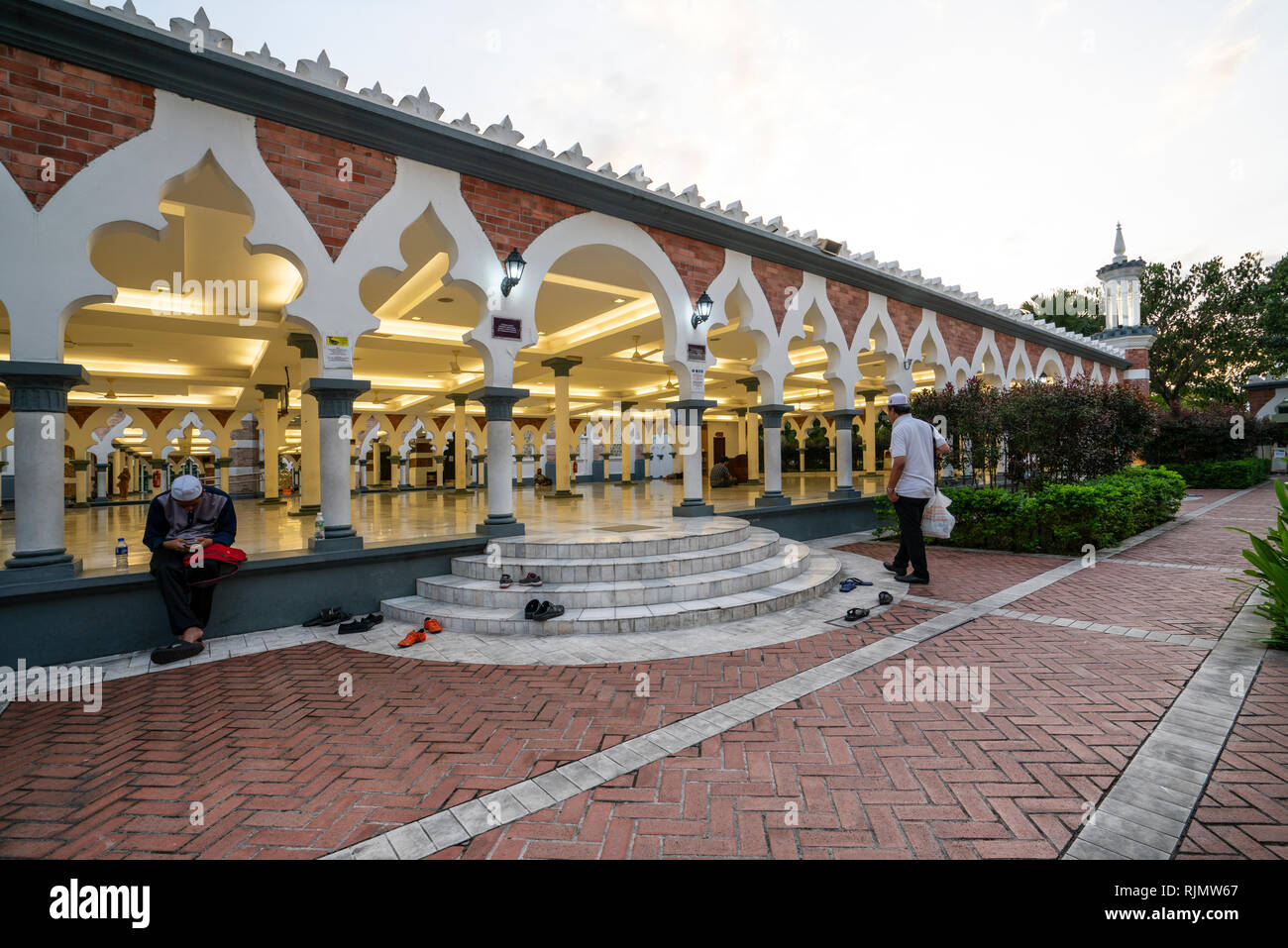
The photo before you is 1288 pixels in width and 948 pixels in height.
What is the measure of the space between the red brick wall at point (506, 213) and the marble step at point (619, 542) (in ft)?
11.8

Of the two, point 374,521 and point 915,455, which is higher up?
point 915,455

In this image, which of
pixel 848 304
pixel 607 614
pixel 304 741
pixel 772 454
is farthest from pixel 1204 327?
pixel 304 741

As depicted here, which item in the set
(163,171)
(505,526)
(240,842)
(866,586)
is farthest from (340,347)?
(866,586)

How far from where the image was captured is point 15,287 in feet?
14.7

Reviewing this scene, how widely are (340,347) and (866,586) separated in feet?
21.1

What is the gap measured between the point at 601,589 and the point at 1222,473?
2542 centimetres

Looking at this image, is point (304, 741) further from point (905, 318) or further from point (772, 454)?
point (905, 318)

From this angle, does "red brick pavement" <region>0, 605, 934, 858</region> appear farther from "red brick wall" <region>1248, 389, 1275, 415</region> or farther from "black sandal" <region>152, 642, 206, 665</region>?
"red brick wall" <region>1248, 389, 1275, 415</region>

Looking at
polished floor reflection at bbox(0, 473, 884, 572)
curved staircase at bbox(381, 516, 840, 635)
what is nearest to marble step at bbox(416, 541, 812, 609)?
curved staircase at bbox(381, 516, 840, 635)

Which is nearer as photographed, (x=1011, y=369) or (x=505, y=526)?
(x=505, y=526)

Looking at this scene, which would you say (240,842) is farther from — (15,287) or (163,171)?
(163,171)

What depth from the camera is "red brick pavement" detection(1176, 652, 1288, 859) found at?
81.1 inches

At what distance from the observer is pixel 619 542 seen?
6262 millimetres

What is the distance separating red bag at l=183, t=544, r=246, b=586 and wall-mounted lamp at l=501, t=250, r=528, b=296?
3.93m
